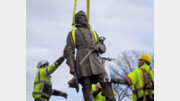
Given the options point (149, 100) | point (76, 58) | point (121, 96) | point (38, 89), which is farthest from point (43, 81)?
point (121, 96)

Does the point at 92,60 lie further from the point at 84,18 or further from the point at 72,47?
the point at 84,18

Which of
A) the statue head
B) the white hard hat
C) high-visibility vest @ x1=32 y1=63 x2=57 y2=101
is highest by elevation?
the statue head

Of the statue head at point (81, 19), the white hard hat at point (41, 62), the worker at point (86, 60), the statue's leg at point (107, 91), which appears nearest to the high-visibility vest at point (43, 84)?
the white hard hat at point (41, 62)

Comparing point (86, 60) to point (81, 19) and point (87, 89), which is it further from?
point (81, 19)

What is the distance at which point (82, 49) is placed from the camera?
8281mm

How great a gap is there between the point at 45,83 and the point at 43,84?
0.25 feet

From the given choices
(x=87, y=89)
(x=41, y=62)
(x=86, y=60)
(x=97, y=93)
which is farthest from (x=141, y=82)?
(x=41, y=62)

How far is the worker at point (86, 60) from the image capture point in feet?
26.0

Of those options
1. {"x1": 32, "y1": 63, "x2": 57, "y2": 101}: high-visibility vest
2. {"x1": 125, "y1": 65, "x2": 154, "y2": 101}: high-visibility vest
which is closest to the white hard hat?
{"x1": 32, "y1": 63, "x2": 57, "y2": 101}: high-visibility vest

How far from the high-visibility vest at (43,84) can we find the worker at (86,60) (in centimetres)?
147

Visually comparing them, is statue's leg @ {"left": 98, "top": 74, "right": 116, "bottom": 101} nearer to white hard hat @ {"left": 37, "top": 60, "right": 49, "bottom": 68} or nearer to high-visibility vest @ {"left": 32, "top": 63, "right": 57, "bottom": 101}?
high-visibility vest @ {"left": 32, "top": 63, "right": 57, "bottom": 101}

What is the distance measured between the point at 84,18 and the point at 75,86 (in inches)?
81.8

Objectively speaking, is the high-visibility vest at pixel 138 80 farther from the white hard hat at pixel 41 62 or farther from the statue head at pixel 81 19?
the white hard hat at pixel 41 62

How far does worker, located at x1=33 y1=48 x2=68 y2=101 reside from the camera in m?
9.51
